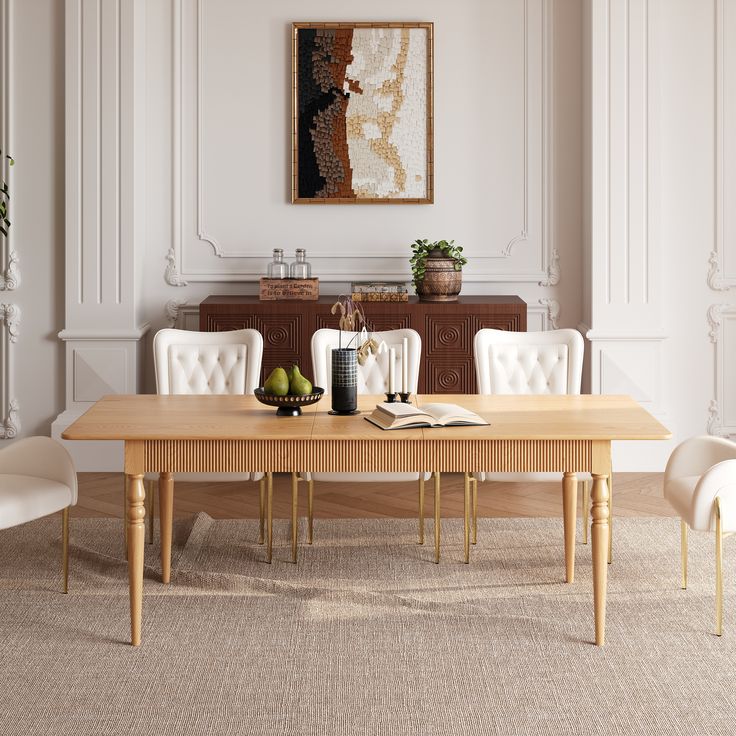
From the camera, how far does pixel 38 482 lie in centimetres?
388

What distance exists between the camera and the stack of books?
19.3ft

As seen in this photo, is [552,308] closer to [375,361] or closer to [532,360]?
[532,360]

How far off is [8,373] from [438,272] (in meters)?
2.64

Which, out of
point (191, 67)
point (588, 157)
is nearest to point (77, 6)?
point (191, 67)

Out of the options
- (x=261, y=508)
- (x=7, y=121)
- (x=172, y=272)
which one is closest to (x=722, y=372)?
(x=261, y=508)

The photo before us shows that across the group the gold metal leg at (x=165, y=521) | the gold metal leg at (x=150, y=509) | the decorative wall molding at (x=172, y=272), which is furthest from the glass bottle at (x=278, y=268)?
the gold metal leg at (x=165, y=521)

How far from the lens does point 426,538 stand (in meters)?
4.76

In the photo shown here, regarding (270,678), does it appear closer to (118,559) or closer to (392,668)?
(392,668)

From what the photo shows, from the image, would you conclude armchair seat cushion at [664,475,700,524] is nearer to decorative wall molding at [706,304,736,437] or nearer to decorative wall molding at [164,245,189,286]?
decorative wall molding at [706,304,736,437]

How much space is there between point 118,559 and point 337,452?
1.45 meters

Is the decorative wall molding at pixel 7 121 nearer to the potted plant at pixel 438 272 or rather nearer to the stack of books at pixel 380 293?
the stack of books at pixel 380 293

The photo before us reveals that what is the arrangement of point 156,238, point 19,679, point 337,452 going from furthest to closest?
1. point 156,238
2. point 337,452
3. point 19,679

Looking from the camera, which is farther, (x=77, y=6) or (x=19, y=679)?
(x=77, y=6)

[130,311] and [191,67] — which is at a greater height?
[191,67]
